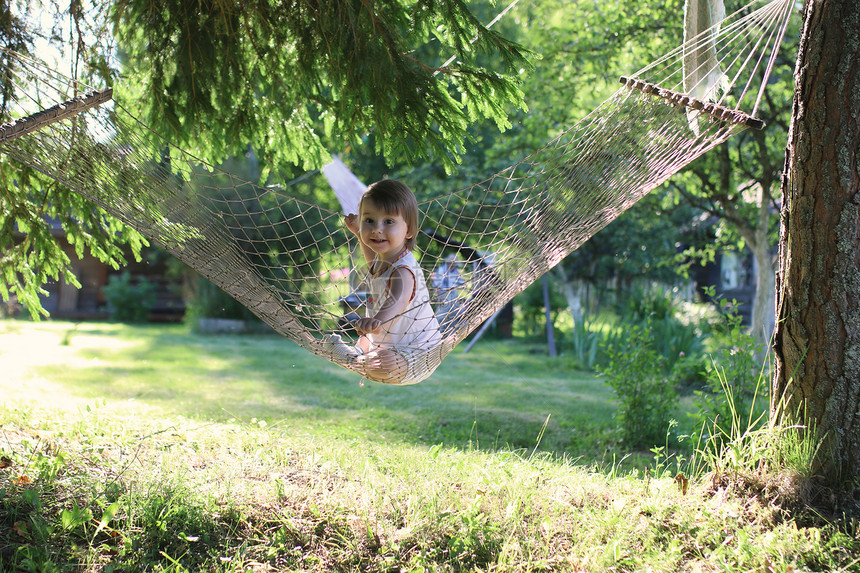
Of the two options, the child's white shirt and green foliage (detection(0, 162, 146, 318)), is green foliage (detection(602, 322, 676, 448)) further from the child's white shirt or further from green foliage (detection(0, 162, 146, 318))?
Result: green foliage (detection(0, 162, 146, 318))

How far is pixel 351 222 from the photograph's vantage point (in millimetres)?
2357

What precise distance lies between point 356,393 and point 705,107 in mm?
3228

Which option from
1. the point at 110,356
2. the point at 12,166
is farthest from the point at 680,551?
the point at 110,356

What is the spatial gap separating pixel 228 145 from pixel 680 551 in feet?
7.68

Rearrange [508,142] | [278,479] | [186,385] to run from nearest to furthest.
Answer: [278,479] < [186,385] < [508,142]

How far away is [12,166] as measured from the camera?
8.76 feet

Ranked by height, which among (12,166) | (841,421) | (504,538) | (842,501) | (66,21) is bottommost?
(504,538)

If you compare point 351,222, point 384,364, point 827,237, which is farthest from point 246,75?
point 827,237

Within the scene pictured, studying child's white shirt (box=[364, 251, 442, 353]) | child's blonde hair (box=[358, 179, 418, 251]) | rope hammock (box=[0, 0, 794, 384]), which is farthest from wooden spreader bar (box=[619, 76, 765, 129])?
child's white shirt (box=[364, 251, 442, 353])

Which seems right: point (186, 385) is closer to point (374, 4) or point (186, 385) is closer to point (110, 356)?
point (110, 356)

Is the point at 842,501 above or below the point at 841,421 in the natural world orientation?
below

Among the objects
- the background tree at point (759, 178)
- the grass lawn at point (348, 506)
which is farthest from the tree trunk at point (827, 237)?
the background tree at point (759, 178)

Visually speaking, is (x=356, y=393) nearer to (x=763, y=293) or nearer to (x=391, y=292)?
(x=391, y=292)

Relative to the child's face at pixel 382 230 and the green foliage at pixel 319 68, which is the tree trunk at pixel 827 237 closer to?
the green foliage at pixel 319 68
